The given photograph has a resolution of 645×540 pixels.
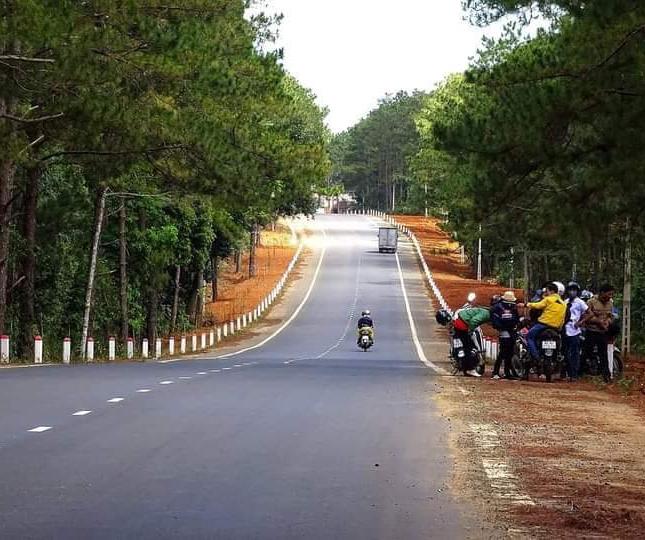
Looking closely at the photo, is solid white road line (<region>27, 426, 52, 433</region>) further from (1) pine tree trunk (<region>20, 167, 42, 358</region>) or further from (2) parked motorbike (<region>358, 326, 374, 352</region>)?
(2) parked motorbike (<region>358, 326, 374, 352</region>)

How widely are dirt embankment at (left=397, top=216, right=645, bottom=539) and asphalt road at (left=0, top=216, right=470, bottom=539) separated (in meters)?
0.39

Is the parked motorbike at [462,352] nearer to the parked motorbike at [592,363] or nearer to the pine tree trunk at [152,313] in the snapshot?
the parked motorbike at [592,363]

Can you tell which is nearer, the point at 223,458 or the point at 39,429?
the point at 223,458

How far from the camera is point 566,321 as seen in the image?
78.7 ft

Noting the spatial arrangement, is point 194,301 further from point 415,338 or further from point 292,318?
point 415,338

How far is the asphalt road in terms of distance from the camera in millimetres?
8281

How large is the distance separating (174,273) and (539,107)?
142 ft

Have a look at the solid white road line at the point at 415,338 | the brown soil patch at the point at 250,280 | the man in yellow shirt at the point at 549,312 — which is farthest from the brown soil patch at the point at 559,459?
the brown soil patch at the point at 250,280

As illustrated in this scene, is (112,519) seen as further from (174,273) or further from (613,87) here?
(174,273)

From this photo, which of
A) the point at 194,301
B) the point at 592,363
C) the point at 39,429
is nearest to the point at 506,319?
the point at 592,363

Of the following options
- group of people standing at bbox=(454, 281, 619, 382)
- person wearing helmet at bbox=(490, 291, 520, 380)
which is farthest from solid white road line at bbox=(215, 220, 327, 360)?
group of people standing at bbox=(454, 281, 619, 382)

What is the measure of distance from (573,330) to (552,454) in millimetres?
11847

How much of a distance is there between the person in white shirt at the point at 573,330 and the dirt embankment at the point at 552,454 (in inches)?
39.6

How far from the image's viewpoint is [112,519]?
8242mm
